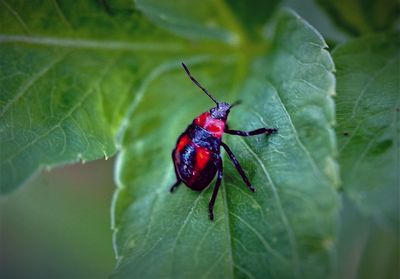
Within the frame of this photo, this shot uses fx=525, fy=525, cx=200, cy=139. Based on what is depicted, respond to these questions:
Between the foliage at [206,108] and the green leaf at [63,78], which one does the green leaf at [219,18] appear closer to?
the foliage at [206,108]

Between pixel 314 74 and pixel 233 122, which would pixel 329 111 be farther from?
pixel 233 122

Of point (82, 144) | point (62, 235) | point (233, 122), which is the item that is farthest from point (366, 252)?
point (62, 235)

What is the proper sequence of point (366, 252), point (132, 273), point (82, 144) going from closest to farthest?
point (132, 273), point (82, 144), point (366, 252)

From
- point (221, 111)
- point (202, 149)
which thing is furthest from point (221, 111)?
point (202, 149)

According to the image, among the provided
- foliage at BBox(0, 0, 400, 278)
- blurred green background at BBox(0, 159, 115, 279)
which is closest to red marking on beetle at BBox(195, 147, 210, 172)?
foliage at BBox(0, 0, 400, 278)

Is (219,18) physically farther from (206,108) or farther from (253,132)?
(253,132)

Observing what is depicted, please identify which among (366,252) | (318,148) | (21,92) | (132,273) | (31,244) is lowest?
(31,244)
